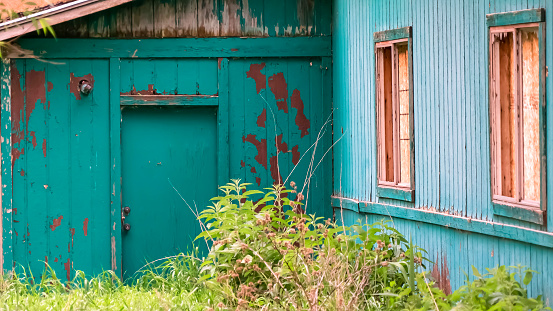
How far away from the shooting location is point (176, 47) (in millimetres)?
8312

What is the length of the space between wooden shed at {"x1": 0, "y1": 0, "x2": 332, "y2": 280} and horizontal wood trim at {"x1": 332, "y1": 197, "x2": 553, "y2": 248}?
3.40 ft

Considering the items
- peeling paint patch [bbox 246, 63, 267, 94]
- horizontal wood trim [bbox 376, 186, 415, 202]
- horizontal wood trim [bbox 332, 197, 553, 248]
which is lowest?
horizontal wood trim [bbox 332, 197, 553, 248]

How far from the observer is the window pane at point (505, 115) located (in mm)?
5531

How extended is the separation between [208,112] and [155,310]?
3.18 m

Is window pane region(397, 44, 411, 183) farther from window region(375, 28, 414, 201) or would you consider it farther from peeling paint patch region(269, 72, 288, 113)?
peeling paint patch region(269, 72, 288, 113)

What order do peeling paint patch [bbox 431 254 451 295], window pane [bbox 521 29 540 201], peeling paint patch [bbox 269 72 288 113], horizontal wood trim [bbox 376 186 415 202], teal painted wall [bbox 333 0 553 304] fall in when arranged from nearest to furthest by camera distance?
window pane [bbox 521 29 540 201], teal painted wall [bbox 333 0 553 304], peeling paint patch [bbox 431 254 451 295], horizontal wood trim [bbox 376 186 415 202], peeling paint patch [bbox 269 72 288 113]

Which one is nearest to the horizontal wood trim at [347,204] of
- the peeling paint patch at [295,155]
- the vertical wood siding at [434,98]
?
the vertical wood siding at [434,98]

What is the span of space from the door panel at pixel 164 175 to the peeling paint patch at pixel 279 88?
739 millimetres

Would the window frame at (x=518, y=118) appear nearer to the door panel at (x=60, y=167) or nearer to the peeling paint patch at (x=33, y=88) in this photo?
the door panel at (x=60, y=167)

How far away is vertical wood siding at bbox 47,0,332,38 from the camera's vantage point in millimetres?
8242

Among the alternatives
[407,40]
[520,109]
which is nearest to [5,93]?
[407,40]

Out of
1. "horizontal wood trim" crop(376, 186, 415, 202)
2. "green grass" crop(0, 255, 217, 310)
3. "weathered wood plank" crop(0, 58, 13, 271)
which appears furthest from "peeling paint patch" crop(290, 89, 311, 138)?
"weathered wood plank" crop(0, 58, 13, 271)

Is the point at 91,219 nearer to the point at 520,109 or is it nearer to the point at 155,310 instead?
the point at 155,310

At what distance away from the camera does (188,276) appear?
738cm
